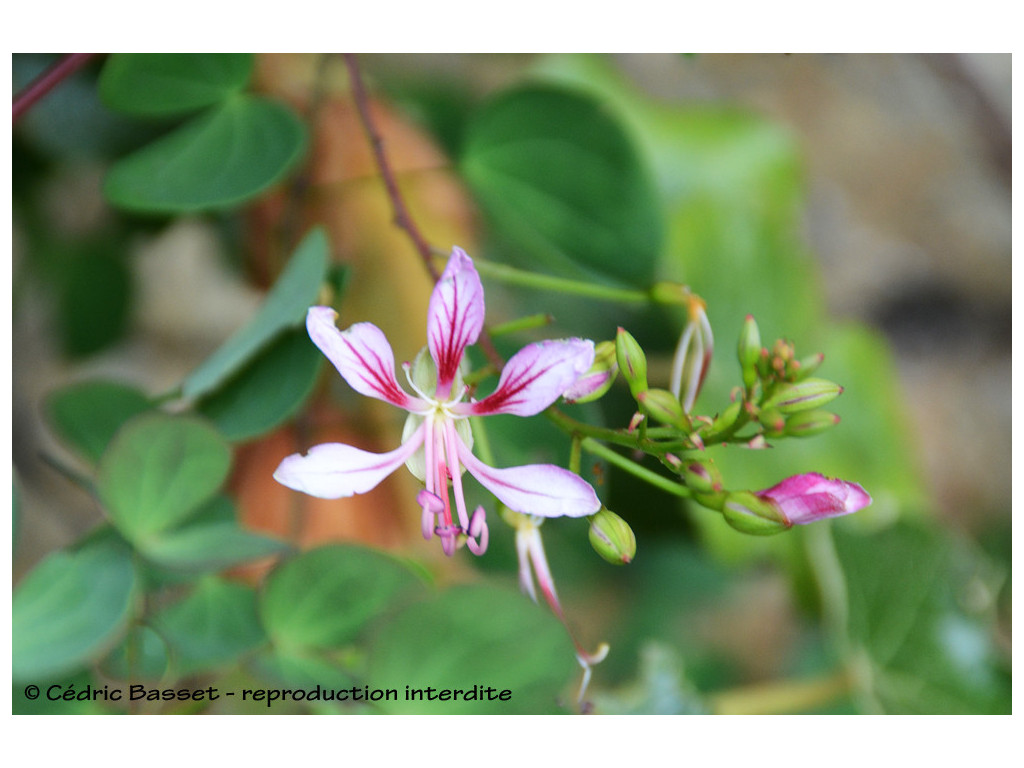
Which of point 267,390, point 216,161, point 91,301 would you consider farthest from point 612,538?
point 91,301

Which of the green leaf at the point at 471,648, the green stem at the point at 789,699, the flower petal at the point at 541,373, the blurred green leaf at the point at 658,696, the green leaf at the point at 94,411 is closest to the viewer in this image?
the flower petal at the point at 541,373

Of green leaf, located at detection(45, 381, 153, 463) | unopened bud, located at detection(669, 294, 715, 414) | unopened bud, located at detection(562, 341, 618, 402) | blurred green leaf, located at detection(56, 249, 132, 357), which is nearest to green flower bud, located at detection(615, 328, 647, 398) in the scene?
unopened bud, located at detection(562, 341, 618, 402)

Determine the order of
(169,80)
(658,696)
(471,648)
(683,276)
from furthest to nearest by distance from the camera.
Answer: (683,276) < (658,696) < (169,80) < (471,648)

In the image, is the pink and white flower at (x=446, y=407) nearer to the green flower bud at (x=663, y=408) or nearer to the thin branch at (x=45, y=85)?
the green flower bud at (x=663, y=408)

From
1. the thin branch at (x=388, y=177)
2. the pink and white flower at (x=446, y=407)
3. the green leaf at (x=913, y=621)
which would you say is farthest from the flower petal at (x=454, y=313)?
the green leaf at (x=913, y=621)

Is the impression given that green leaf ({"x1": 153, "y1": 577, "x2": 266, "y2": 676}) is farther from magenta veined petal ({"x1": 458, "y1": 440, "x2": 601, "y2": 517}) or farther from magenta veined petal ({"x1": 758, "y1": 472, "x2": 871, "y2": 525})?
magenta veined petal ({"x1": 758, "y1": 472, "x2": 871, "y2": 525})

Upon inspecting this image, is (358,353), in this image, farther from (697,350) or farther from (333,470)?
(697,350)
